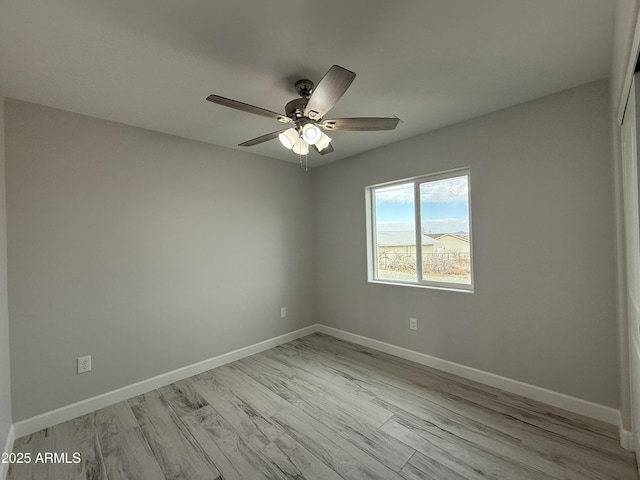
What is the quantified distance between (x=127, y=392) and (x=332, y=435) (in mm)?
1836

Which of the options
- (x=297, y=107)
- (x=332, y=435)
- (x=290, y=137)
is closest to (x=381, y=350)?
(x=332, y=435)

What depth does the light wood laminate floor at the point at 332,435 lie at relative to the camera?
1.61m

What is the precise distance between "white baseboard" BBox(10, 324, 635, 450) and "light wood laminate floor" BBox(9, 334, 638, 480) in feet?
0.21

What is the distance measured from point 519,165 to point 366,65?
1.53m

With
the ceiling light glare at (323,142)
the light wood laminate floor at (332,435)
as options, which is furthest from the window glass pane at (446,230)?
the ceiling light glare at (323,142)

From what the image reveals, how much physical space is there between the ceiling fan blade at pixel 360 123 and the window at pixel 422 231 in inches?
49.3

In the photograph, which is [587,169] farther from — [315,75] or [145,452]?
[145,452]

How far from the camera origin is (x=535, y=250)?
2.20m

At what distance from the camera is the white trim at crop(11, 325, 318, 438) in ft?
6.53

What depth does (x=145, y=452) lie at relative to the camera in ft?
5.82

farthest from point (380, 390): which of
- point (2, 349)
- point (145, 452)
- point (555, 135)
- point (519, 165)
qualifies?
point (2, 349)

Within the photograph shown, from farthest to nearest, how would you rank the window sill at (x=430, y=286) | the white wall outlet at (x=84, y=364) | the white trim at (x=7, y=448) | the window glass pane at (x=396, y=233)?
the window glass pane at (x=396, y=233) < the window sill at (x=430, y=286) < the white wall outlet at (x=84, y=364) < the white trim at (x=7, y=448)

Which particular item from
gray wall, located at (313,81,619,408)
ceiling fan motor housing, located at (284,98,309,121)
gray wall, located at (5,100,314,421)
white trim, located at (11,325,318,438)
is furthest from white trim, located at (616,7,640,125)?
white trim, located at (11,325,318,438)

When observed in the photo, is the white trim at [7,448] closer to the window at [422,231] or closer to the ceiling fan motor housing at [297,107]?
the ceiling fan motor housing at [297,107]
